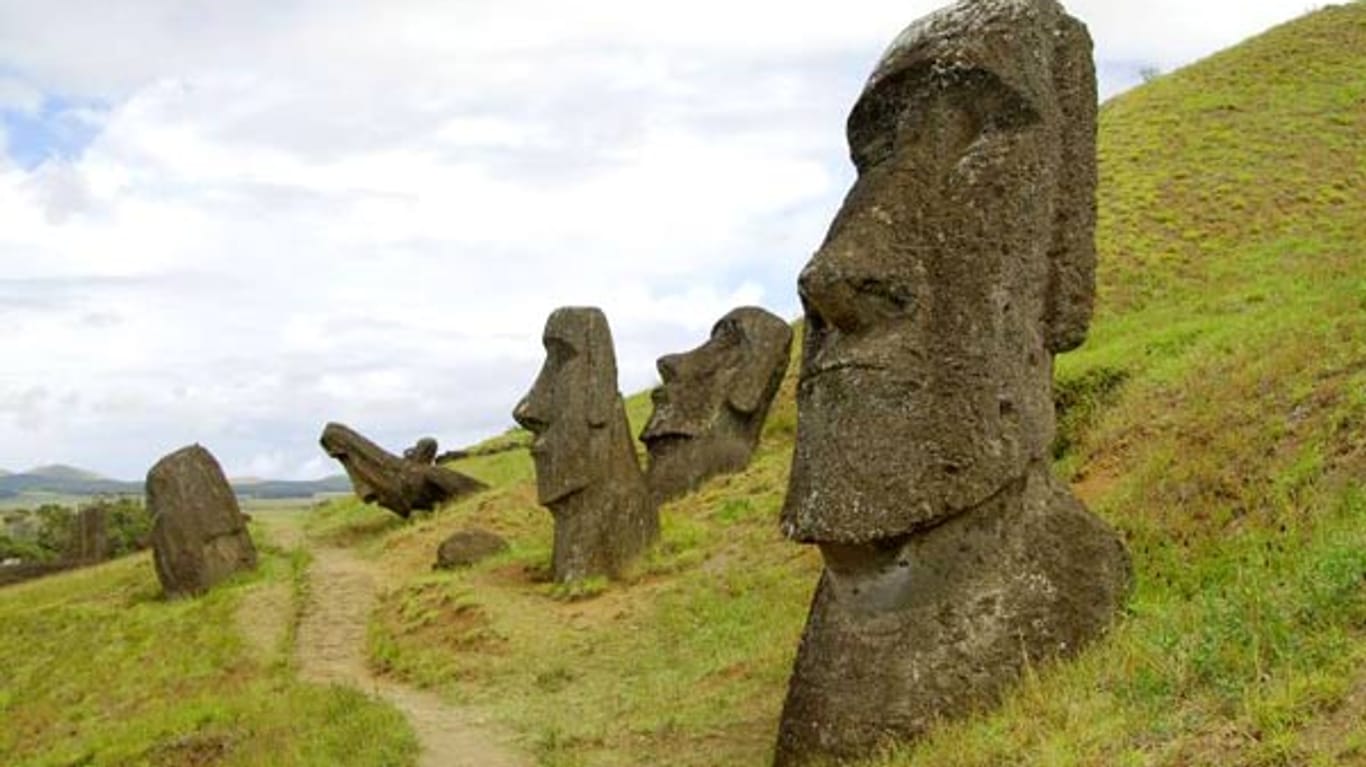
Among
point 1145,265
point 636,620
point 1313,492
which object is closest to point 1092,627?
point 1313,492

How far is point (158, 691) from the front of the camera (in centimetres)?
1748

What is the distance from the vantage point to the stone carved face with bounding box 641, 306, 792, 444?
24.1 metres

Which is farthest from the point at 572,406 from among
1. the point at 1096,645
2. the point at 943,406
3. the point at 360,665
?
the point at 1096,645

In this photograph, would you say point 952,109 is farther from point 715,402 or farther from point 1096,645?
point 715,402

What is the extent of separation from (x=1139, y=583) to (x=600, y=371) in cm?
1058

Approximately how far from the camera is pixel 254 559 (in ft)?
84.1

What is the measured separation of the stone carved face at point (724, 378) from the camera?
79.2ft

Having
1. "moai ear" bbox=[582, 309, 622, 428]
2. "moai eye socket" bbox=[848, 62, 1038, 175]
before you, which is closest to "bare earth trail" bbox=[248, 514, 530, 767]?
"moai ear" bbox=[582, 309, 622, 428]

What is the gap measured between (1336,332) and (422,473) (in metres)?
20.5

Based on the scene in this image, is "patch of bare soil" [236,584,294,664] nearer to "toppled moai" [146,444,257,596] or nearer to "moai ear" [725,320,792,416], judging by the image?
"toppled moai" [146,444,257,596]

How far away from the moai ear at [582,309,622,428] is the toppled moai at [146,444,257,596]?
9.11 meters

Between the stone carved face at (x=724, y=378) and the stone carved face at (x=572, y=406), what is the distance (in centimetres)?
450

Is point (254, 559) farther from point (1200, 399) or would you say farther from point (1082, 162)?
point (1082, 162)

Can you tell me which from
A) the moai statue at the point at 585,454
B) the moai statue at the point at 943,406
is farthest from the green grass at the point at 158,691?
the moai statue at the point at 943,406
